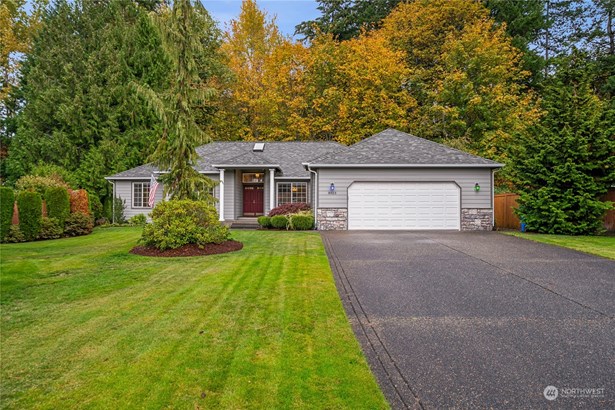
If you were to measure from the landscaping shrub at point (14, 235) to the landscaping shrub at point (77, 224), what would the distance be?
143cm

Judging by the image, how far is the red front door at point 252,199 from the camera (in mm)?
18234

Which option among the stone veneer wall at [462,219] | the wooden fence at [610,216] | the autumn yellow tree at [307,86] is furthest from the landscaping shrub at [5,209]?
the wooden fence at [610,216]

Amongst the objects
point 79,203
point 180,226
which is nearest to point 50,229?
point 79,203

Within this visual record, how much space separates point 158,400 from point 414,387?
198 centimetres

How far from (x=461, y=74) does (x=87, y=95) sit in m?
22.4

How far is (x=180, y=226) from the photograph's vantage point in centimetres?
894

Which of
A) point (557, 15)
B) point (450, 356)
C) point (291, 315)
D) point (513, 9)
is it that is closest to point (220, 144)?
point (291, 315)

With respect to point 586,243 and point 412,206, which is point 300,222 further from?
point 586,243

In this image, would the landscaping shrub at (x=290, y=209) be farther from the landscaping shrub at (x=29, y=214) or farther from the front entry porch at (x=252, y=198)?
the landscaping shrub at (x=29, y=214)

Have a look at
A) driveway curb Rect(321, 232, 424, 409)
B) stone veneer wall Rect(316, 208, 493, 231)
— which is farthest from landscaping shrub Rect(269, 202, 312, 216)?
driveway curb Rect(321, 232, 424, 409)

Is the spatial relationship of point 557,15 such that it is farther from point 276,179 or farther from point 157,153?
point 157,153

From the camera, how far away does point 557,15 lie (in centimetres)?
2650

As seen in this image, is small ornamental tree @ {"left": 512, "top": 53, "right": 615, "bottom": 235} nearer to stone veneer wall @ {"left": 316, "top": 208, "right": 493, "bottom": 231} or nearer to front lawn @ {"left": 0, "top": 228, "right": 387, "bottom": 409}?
stone veneer wall @ {"left": 316, "top": 208, "right": 493, "bottom": 231}

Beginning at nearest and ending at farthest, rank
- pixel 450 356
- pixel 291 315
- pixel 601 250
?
pixel 450 356 < pixel 291 315 < pixel 601 250
